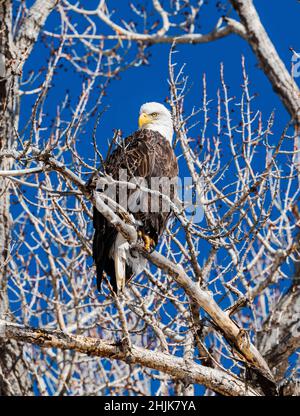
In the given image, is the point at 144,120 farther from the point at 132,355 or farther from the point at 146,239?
the point at 132,355

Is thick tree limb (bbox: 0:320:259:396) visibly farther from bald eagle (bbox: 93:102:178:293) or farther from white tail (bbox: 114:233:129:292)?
white tail (bbox: 114:233:129:292)

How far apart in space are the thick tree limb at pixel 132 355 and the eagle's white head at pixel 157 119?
102 inches

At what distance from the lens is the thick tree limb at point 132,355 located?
4.96m

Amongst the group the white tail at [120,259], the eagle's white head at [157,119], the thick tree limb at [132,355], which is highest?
the eagle's white head at [157,119]

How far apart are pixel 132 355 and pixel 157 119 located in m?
2.92

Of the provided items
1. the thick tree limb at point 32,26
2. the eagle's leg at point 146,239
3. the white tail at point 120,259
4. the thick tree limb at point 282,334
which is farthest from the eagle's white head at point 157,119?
the thick tree limb at point 282,334

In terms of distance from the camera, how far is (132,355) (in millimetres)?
5047

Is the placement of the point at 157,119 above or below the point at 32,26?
below

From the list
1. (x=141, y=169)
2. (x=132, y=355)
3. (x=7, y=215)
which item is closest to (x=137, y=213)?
(x=141, y=169)

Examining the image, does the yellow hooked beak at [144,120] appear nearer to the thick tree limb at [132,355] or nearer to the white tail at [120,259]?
the white tail at [120,259]

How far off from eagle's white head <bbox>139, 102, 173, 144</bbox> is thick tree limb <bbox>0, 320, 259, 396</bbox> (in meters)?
2.58

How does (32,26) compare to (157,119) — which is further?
(32,26)
